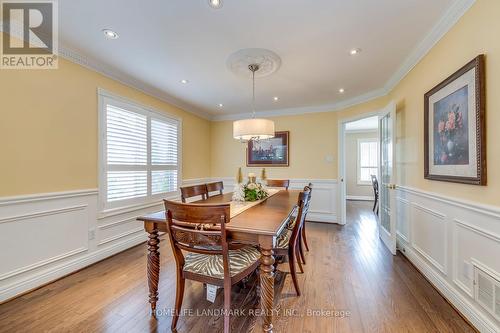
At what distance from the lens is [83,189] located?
2484 millimetres

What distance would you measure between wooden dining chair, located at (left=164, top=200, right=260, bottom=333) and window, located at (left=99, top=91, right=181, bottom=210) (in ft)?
Result: 6.09

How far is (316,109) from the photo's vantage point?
4.49 m

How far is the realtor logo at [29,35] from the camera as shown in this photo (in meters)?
1.74

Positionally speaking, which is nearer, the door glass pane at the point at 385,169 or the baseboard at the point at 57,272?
the baseboard at the point at 57,272

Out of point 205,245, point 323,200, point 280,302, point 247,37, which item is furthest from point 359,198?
point 205,245

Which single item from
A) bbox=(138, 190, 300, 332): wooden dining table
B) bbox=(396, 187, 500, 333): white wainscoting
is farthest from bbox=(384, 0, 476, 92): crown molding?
bbox=(138, 190, 300, 332): wooden dining table

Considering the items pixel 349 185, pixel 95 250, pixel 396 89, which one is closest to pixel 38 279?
pixel 95 250

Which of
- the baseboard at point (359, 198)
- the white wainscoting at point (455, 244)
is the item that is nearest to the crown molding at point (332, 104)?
the white wainscoting at point (455, 244)

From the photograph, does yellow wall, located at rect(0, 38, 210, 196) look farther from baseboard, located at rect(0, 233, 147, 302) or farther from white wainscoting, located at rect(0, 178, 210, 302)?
baseboard, located at rect(0, 233, 147, 302)

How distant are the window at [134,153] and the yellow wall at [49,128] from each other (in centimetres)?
15

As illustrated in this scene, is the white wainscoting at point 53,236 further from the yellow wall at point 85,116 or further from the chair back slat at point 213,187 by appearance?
the chair back slat at point 213,187

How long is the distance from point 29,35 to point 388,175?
4.51 m

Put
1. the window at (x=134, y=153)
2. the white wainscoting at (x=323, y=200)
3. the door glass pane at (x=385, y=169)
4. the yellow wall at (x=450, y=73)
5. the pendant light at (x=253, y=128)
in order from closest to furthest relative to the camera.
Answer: the yellow wall at (x=450, y=73) < the pendant light at (x=253, y=128) < the window at (x=134, y=153) < the door glass pane at (x=385, y=169) < the white wainscoting at (x=323, y=200)

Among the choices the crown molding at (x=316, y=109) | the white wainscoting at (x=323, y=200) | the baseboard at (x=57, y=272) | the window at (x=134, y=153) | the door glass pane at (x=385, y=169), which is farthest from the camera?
the white wainscoting at (x=323, y=200)
